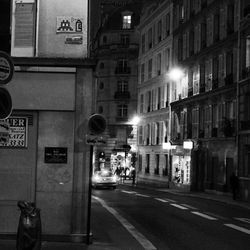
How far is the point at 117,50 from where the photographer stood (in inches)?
3098

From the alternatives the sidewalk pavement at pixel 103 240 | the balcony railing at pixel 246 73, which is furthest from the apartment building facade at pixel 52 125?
the balcony railing at pixel 246 73

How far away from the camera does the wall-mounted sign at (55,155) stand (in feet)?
42.0

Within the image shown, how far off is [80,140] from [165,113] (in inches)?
1604

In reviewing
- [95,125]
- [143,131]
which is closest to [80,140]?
[95,125]

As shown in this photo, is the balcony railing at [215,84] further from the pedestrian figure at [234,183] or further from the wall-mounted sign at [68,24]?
the wall-mounted sign at [68,24]

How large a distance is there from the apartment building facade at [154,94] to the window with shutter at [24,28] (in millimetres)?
38498

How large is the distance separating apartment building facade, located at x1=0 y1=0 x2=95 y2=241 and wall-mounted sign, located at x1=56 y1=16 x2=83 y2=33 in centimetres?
2

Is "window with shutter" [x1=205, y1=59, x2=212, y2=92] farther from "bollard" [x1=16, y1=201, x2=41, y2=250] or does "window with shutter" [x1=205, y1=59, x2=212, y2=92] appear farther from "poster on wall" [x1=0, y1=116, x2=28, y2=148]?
"bollard" [x1=16, y1=201, x2=41, y2=250]

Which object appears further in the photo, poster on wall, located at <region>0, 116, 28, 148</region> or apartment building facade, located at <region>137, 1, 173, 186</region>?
apartment building facade, located at <region>137, 1, 173, 186</region>

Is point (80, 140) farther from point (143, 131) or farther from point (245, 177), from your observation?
point (143, 131)

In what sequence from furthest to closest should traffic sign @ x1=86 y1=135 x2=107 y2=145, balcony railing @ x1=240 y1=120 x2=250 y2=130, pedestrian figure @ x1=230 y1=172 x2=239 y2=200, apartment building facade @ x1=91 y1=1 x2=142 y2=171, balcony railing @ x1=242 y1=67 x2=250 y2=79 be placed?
apartment building facade @ x1=91 y1=1 x2=142 y2=171 → balcony railing @ x1=242 y1=67 x2=250 y2=79 → balcony railing @ x1=240 y1=120 x2=250 y2=130 → pedestrian figure @ x1=230 y1=172 x2=239 y2=200 → traffic sign @ x1=86 y1=135 x2=107 y2=145

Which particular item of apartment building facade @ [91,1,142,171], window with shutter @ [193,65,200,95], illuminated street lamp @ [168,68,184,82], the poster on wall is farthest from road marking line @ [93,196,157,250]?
apartment building facade @ [91,1,142,171]

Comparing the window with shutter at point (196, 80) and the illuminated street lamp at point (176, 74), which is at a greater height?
the illuminated street lamp at point (176, 74)

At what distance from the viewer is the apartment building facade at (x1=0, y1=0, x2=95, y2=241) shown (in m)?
12.7
